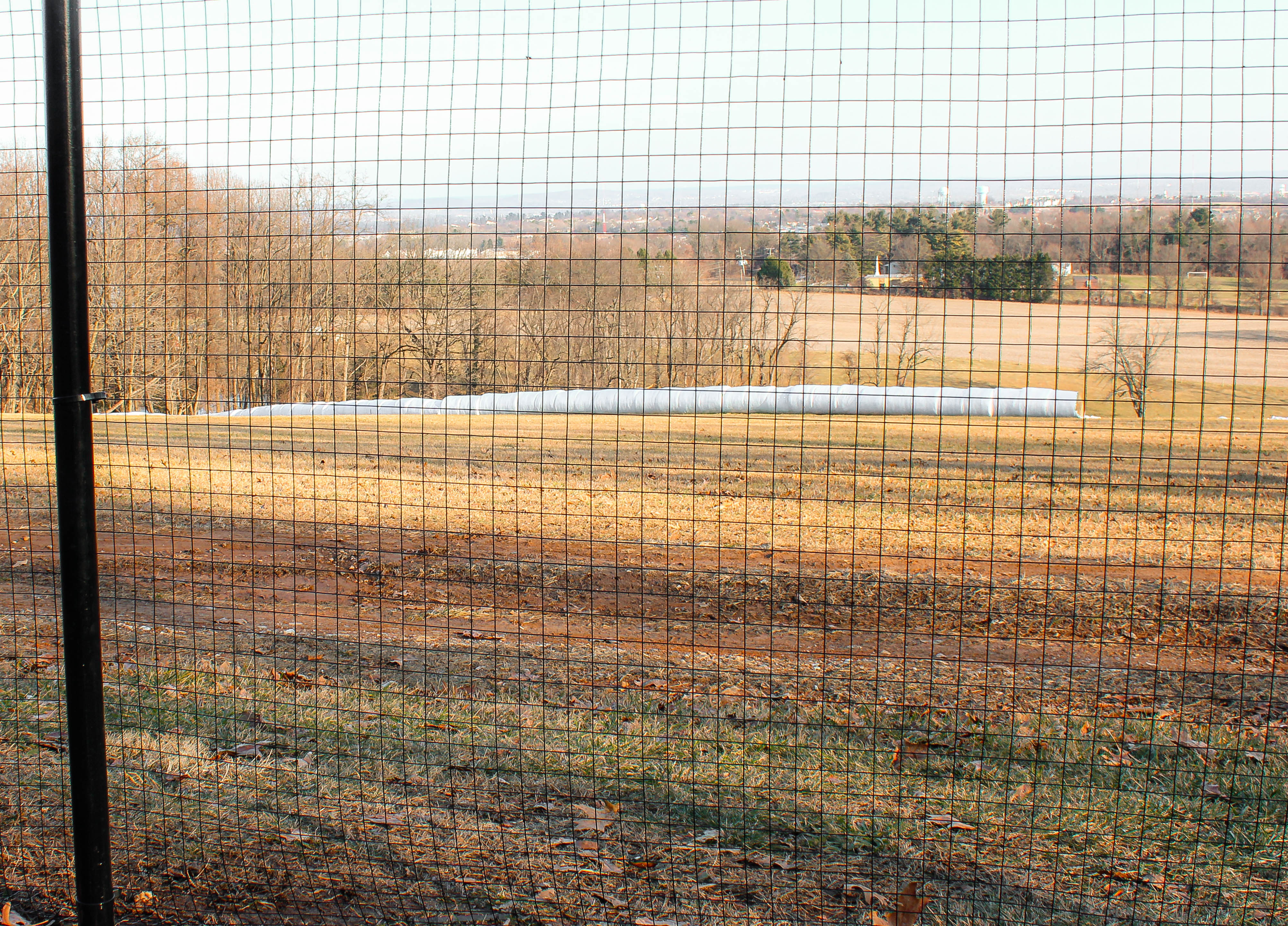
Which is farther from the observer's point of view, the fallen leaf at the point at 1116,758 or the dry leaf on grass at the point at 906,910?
the fallen leaf at the point at 1116,758

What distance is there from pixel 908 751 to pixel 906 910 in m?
1.32

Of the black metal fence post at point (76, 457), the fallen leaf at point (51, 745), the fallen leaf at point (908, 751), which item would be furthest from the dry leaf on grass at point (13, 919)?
the fallen leaf at point (908, 751)

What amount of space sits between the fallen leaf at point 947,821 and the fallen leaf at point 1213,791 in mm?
994

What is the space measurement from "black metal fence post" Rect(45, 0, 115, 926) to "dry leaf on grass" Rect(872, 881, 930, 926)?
2211 mm

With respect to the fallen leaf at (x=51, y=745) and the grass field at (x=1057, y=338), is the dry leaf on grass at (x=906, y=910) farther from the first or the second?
the fallen leaf at (x=51, y=745)

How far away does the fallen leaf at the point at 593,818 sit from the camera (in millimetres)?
3557

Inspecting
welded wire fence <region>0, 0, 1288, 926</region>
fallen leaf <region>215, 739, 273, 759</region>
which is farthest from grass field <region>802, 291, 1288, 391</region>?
fallen leaf <region>215, 739, 273, 759</region>

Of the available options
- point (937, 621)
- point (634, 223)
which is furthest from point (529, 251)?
point (937, 621)

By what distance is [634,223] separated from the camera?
10.8 ft

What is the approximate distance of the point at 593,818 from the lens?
3639mm

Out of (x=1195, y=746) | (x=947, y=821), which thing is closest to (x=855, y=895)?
(x=947, y=821)

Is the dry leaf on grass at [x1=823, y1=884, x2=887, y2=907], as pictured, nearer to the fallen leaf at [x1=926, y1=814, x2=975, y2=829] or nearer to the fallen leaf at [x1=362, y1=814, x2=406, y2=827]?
the fallen leaf at [x1=926, y1=814, x2=975, y2=829]

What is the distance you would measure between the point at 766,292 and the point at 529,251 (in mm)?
1305

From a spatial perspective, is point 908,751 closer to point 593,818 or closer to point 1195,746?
point 1195,746
